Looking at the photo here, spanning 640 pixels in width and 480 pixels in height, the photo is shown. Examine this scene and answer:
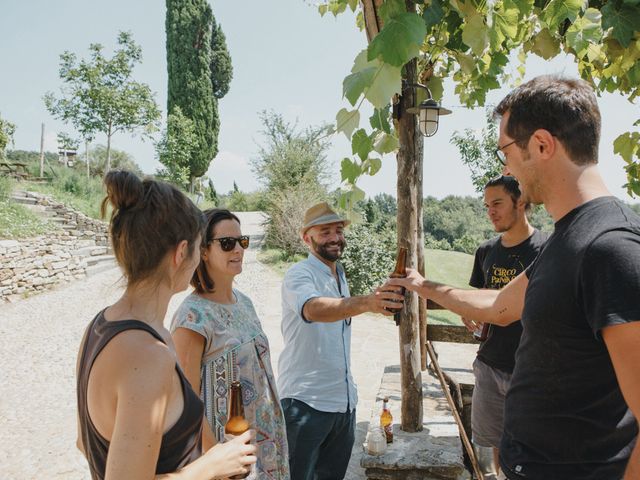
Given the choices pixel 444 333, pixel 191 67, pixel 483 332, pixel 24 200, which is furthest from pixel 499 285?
pixel 191 67

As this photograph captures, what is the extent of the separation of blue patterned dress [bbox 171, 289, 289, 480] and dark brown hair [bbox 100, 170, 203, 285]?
68 centimetres

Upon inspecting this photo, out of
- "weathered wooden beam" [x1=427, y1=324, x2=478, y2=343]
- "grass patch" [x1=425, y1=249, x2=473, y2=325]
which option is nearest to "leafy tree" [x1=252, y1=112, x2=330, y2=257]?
"grass patch" [x1=425, y1=249, x2=473, y2=325]

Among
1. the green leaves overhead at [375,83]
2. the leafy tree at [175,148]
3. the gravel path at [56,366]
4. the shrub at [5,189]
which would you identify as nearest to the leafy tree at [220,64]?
the leafy tree at [175,148]

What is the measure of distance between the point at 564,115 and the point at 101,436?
1659 millimetres

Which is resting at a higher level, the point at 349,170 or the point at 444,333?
the point at 349,170

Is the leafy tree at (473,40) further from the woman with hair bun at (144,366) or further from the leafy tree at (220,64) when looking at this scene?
the leafy tree at (220,64)

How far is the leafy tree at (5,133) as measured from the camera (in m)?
18.5

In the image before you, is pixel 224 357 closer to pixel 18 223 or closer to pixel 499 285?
pixel 499 285

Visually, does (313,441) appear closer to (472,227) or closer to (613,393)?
(613,393)

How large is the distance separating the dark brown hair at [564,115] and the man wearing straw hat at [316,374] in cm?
127

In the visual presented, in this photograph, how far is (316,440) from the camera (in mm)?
2688

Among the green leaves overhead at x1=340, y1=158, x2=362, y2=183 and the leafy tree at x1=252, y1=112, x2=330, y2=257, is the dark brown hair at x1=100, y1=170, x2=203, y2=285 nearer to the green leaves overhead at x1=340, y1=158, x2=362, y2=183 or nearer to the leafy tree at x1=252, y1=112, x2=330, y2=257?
the green leaves overhead at x1=340, y1=158, x2=362, y2=183

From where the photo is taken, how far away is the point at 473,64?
120 inches

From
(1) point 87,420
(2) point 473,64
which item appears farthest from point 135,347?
(2) point 473,64
